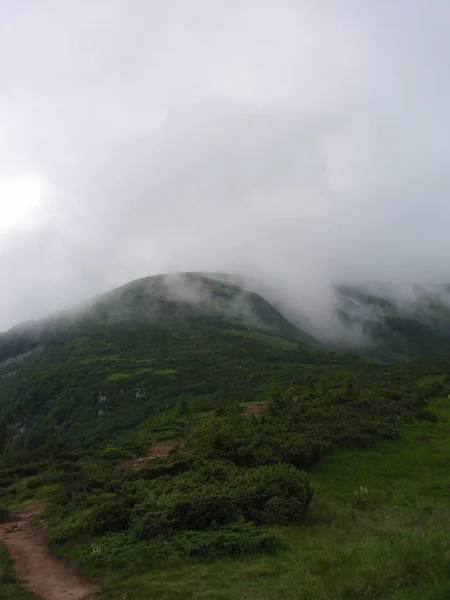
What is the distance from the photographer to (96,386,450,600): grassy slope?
1102 centimetres

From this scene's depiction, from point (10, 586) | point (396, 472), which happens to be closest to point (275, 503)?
point (10, 586)

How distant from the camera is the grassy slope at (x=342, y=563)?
1102cm

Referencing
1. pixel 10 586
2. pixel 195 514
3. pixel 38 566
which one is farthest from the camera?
pixel 195 514

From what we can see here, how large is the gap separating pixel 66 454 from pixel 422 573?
40893 millimetres

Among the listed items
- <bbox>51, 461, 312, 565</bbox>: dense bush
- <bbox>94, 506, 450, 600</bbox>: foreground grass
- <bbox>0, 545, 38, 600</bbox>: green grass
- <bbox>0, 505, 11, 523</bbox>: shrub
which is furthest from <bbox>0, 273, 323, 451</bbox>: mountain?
<bbox>94, 506, 450, 600</bbox>: foreground grass

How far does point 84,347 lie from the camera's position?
17850 cm

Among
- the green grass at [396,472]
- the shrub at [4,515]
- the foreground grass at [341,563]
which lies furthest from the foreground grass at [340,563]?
the shrub at [4,515]

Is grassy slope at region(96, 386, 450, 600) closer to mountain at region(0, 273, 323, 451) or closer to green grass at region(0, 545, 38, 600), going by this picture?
green grass at region(0, 545, 38, 600)

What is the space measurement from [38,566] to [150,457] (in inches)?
737

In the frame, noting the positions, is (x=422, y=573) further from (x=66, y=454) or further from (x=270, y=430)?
(x=66, y=454)

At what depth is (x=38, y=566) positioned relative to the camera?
709 inches

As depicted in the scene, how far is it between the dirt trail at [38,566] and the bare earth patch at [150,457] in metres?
9.00

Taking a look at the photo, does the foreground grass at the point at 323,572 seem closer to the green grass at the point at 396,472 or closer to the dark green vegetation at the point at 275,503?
the dark green vegetation at the point at 275,503

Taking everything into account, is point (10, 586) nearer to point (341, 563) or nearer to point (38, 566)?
point (38, 566)
